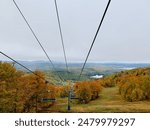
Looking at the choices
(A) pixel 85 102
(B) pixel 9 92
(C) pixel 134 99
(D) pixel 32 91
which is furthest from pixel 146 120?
(C) pixel 134 99

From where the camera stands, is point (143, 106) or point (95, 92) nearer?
point (143, 106)

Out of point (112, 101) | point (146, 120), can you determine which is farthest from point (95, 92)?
point (146, 120)

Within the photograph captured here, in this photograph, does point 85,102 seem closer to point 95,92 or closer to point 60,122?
point 95,92

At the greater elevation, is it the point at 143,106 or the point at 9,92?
the point at 9,92

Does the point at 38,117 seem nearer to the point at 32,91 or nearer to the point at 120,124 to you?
the point at 120,124

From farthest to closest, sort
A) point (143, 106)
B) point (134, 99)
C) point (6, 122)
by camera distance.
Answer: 1. point (134, 99)
2. point (143, 106)
3. point (6, 122)

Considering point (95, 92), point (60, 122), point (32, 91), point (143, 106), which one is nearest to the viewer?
point (60, 122)
